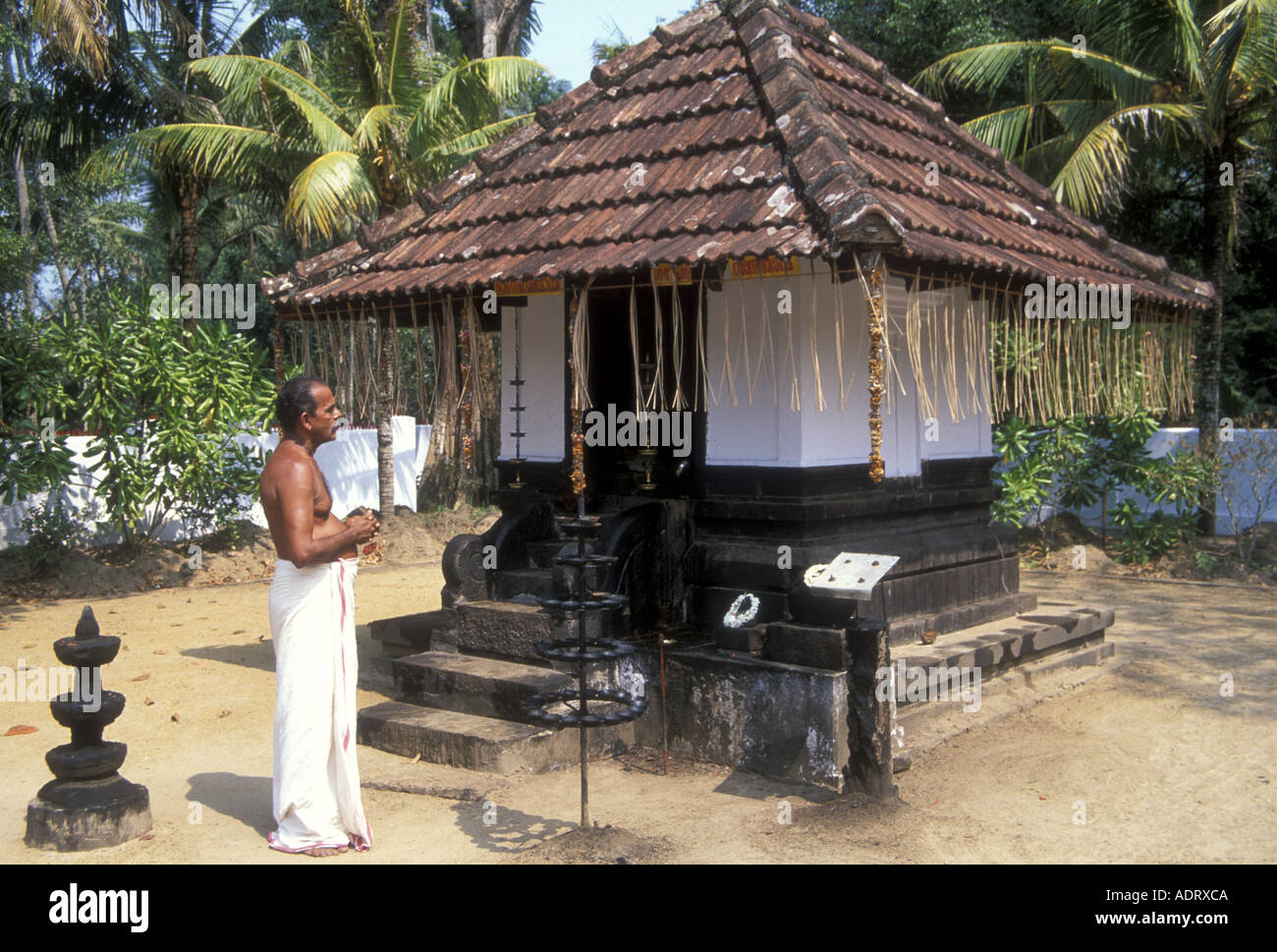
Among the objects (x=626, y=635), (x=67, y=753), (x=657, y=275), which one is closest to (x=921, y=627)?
(x=626, y=635)

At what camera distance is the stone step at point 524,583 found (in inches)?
296

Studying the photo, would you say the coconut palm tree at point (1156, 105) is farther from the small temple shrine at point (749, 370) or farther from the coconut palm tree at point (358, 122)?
the coconut palm tree at point (358, 122)

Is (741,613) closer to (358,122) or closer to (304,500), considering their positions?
(304,500)

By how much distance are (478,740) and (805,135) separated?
12.6 feet

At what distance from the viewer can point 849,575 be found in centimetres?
588

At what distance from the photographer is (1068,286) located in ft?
22.2

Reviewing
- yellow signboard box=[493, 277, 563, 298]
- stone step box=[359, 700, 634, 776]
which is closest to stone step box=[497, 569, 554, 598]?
stone step box=[359, 700, 634, 776]

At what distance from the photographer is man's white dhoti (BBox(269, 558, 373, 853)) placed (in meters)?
4.71

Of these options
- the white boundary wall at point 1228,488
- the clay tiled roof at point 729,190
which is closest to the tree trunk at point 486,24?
the white boundary wall at point 1228,488

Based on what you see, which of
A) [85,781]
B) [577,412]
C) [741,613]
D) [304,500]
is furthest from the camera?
[741,613]

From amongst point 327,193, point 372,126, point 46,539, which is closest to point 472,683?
point 46,539

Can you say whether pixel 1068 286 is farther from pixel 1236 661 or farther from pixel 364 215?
pixel 364 215

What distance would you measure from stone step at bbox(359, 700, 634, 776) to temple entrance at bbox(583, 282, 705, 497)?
1.70 meters

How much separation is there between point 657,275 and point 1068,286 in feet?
8.65
